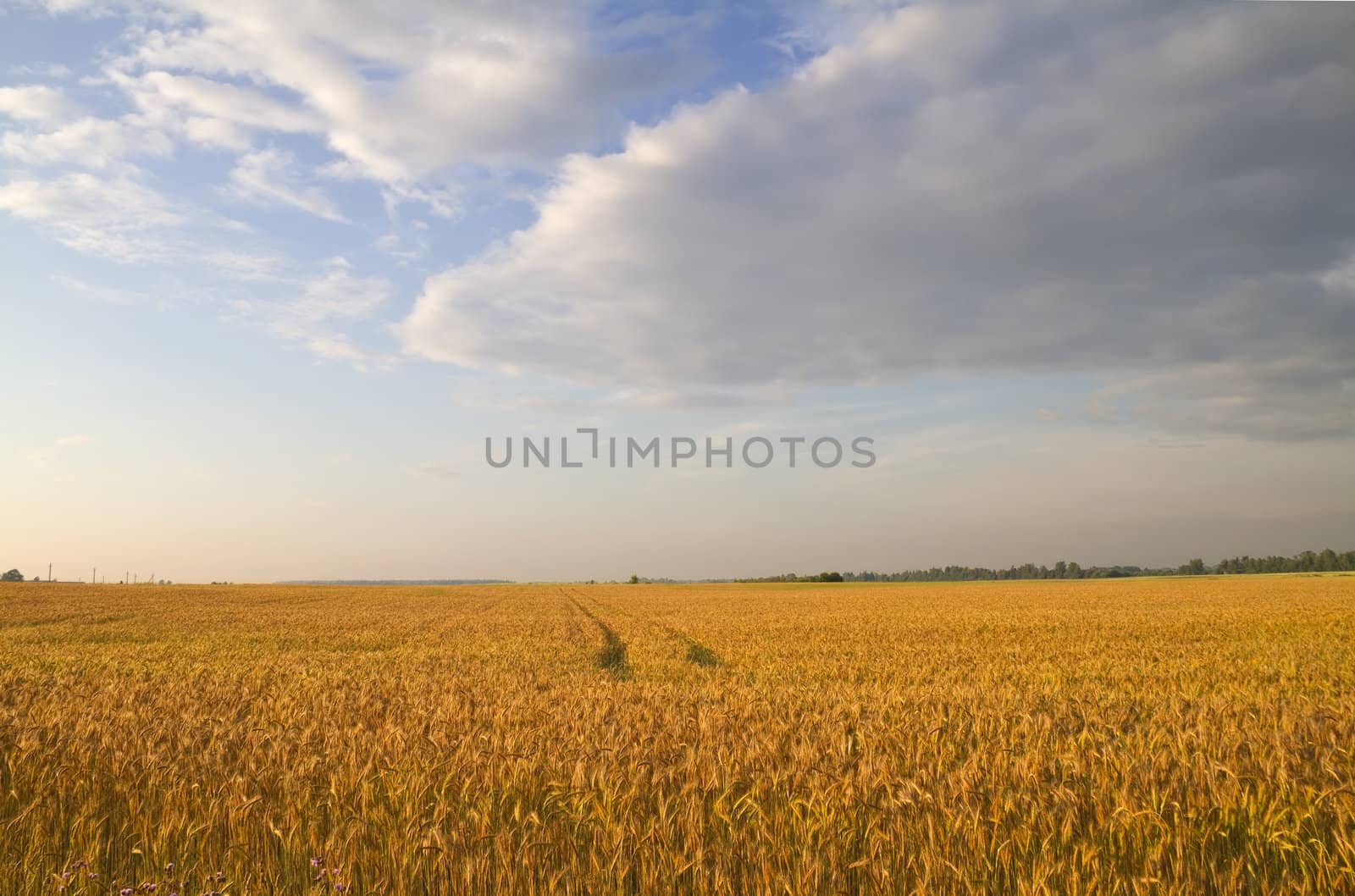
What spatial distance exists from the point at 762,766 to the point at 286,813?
320cm

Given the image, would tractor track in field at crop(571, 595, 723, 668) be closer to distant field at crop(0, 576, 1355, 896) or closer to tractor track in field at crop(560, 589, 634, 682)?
tractor track in field at crop(560, 589, 634, 682)

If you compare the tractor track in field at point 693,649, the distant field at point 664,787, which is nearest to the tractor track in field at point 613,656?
the tractor track in field at point 693,649

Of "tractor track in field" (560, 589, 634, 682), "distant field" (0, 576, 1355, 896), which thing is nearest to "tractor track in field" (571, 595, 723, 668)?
"tractor track in field" (560, 589, 634, 682)

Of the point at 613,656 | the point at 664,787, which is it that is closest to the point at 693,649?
the point at 613,656

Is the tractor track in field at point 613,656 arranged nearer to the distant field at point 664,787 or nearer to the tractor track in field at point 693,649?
the tractor track in field at point 693,649

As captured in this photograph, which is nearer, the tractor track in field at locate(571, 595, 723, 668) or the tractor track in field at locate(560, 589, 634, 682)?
the tractor track in field at locate(560, 589, 634, 682)

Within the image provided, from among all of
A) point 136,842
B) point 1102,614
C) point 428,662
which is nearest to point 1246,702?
point 136,842

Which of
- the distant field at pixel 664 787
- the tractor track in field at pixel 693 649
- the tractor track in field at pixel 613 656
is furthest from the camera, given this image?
the tractor track in field at pixel 693 649

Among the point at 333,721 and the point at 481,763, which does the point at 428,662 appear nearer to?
the point at 333,721

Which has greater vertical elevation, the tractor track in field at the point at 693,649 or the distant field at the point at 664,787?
the distant field at the point at 664,787

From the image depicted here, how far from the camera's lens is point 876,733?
6.21 metres

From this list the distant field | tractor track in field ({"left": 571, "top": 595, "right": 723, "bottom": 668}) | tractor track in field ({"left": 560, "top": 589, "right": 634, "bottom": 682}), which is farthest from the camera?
tractor track in field ({"left": 571, "top": 595, "right": 723, "bottom": 668})

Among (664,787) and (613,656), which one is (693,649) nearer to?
(613,656)

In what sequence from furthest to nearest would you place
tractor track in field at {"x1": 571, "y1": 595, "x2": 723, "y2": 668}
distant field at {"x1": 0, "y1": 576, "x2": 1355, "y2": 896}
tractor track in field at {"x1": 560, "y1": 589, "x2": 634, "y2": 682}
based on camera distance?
tractor track in field at {"x1": 571, "y1": 595, "x2": 723, "y2": 668}
tractor track in field at {"x1": 560, "y1": 589, "x2": 634, "y2": 682}
distant field at {"x1": 0, "y1": 576, "x2": 1355, "y2": 896}
